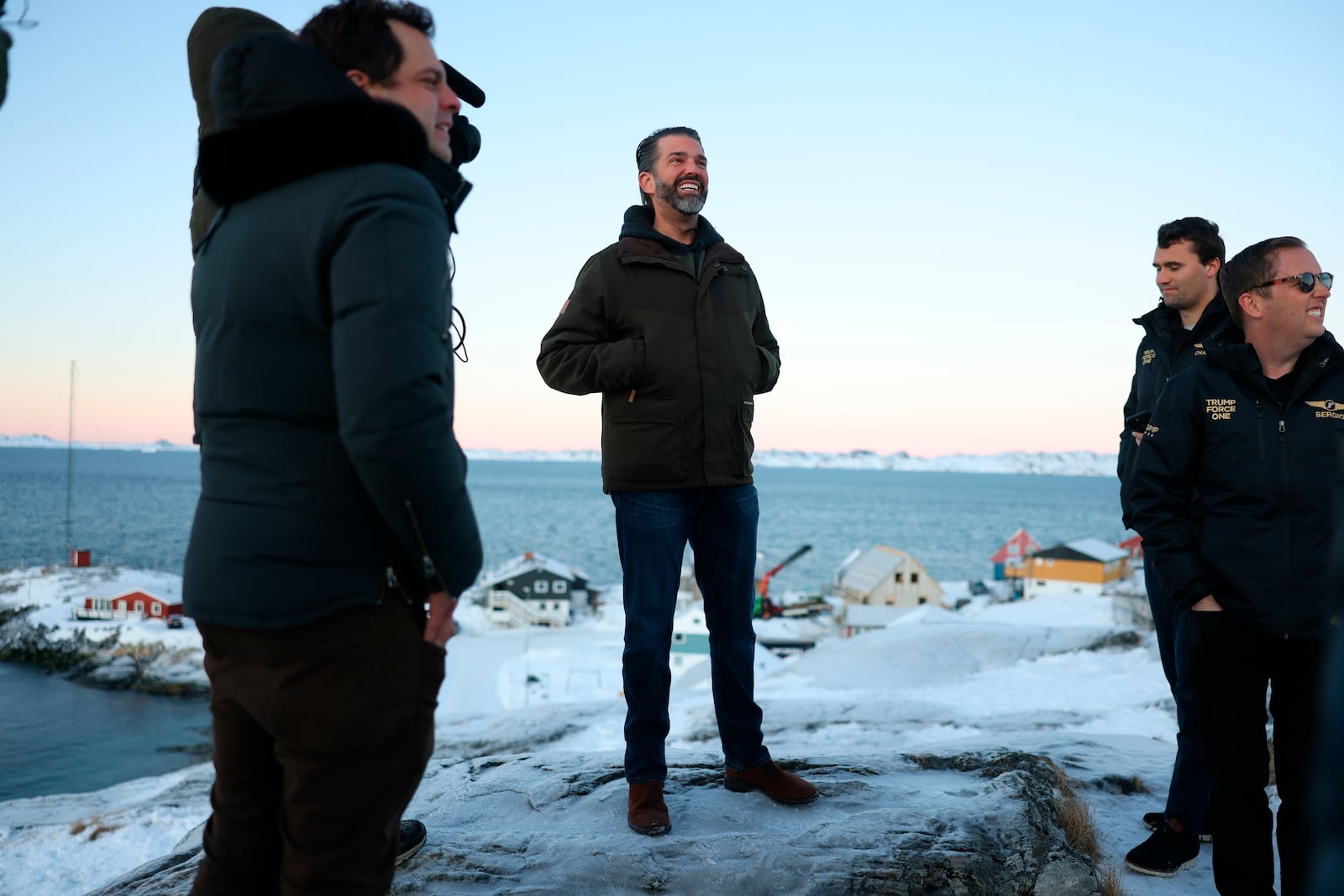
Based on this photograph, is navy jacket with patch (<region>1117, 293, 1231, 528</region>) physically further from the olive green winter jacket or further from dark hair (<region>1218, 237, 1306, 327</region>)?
the olive green winter jacket

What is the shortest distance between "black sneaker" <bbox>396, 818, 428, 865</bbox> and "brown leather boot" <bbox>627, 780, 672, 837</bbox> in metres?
0.85

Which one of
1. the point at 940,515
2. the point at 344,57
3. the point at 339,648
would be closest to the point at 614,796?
the point at 339,648

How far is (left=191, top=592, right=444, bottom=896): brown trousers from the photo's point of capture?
5.66 feet

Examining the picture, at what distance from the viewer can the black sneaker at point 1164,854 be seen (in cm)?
376

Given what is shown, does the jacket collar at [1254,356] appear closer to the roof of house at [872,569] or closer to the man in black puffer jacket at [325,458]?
the man in black puffer jacket at [325,458]

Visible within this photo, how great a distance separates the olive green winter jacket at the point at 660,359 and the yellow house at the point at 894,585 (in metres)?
40.3

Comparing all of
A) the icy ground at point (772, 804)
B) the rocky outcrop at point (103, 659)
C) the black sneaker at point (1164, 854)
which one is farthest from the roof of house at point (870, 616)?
the black sneaker at point (1164, 854)

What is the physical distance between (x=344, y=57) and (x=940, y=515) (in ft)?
435

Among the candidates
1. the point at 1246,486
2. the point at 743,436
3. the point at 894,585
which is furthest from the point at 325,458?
the point at 894,585

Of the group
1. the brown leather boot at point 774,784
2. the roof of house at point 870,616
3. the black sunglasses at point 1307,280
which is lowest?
the roof of house at point 870,616

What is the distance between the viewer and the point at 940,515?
127500 mm

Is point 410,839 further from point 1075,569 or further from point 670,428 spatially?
point 1075,569

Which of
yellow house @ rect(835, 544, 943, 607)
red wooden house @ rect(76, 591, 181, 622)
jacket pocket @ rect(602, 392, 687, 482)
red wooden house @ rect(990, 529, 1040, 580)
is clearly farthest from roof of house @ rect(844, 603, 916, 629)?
jacket pocket @ rect(602, 392, 687, 482)

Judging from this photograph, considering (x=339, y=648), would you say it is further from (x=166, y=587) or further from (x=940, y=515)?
(x=940, y=515)
